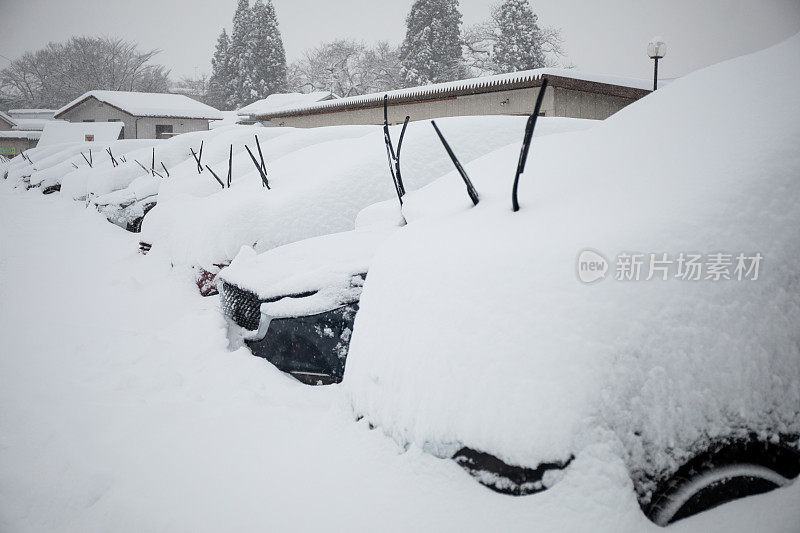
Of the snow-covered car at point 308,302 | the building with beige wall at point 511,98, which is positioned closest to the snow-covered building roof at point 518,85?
the building with beige wall at point 511,98

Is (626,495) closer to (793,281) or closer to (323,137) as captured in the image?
(793,281)

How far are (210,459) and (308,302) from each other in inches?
34.5

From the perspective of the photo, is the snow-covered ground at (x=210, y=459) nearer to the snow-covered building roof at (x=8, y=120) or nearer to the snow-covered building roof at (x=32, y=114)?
the snow-covered building roof at (x=8, y=120)

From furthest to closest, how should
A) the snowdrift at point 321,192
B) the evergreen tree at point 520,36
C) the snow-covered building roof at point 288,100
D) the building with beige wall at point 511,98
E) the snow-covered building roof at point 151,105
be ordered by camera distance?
1. the evergreen tree at point 520,36
2. the snow-covered building roof at point 288,100
3. the snow-covered building roof at point 151,105
4. the building with beige wall at point 511,98
5. the snowdrift at point 321,192

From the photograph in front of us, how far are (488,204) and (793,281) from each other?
106 centimetres

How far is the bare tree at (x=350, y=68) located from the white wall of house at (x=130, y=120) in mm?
17262

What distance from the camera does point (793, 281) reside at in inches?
53.9

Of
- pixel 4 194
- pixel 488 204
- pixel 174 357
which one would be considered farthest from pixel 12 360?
pixel 4 194

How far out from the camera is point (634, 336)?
51.4 inches

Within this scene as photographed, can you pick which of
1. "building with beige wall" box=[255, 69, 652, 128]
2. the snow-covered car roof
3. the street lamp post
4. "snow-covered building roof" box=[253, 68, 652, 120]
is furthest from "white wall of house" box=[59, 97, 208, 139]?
the snow-covered car roof

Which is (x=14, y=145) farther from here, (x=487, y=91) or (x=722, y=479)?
(x=722, y=479)

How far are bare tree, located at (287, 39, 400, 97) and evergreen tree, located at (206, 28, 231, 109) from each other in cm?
792

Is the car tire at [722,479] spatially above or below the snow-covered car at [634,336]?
below

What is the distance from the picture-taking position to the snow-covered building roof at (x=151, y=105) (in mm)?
28344
